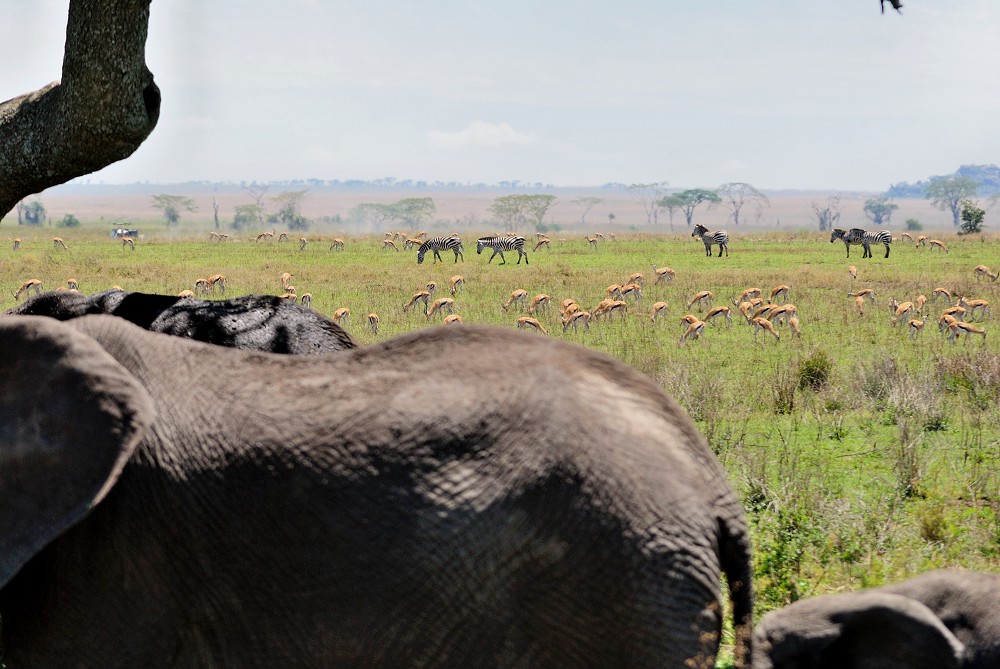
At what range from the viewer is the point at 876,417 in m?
11.4

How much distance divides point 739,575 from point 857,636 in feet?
1.27

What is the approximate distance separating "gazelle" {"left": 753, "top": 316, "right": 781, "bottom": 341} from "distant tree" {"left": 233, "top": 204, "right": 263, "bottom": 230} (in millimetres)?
145010

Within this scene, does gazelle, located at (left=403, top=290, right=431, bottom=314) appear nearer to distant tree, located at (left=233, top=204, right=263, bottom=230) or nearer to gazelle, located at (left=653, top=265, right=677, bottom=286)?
gazelle, located at (left=653, top=265, right=677, bottom=286)

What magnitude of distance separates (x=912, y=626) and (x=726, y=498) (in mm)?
640

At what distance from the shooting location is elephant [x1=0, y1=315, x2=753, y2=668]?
2.92m

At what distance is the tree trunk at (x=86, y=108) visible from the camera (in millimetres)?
5805

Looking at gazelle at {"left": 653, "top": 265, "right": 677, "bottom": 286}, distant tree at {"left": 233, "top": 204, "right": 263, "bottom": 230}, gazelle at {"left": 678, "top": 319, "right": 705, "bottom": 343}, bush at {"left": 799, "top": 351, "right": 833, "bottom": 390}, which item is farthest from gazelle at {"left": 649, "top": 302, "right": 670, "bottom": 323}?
distant tree at {"left": 233, "top": 204, "right": 263, "bottom": 230}

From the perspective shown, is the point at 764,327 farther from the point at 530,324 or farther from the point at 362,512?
the point at 362,512

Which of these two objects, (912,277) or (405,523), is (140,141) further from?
(912,277)

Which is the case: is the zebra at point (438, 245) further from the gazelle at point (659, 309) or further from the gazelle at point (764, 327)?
the gazelle at point (764, 327)

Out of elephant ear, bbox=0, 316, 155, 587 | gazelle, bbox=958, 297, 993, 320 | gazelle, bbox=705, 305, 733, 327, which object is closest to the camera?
elephant ear, bbox=0, 316, 155, 587

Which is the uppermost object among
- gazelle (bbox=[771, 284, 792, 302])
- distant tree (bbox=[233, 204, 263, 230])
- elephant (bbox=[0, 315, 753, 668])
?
distant tree (bbox=[233, 204, 263, 230])

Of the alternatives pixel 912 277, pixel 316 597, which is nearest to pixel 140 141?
pixel 316 597

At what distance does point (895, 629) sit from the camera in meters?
3.02
